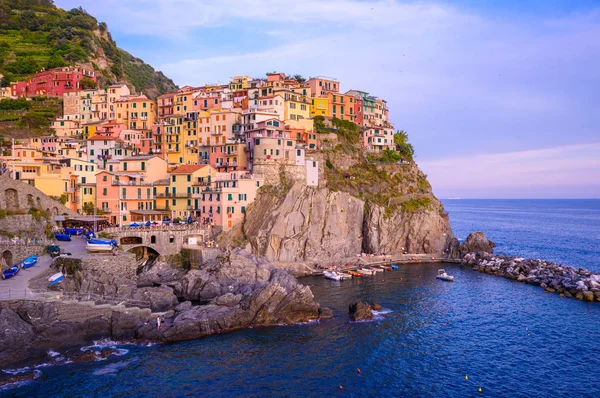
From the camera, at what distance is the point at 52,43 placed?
121m

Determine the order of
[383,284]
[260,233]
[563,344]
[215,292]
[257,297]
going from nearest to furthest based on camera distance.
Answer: [563,344]
[257,297]
[215,292]
[383,284]
[260,233]

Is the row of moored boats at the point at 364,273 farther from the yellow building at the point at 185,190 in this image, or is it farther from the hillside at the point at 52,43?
the hillside at the point at 52,43

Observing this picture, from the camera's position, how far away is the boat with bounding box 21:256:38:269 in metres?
47.8

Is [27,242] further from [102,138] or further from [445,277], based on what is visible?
[445,277]

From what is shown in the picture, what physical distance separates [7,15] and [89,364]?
425 ft

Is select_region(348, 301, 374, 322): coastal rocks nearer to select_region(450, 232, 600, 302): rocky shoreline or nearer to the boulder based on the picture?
select_region(450, 232, 600, 302): rocky shoreline

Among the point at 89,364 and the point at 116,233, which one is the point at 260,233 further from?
the point at 89,364

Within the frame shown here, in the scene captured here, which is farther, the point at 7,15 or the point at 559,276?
the point at 7,15

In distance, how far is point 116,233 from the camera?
190 feet

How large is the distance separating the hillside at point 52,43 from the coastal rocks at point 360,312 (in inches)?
3391

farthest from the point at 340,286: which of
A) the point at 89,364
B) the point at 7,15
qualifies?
the point at 7,15

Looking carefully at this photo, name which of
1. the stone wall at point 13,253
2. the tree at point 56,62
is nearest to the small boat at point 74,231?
the stone wall at point 13,253

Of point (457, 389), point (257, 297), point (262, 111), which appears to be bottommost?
point (457, 389)

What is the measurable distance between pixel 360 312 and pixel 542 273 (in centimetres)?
3272
